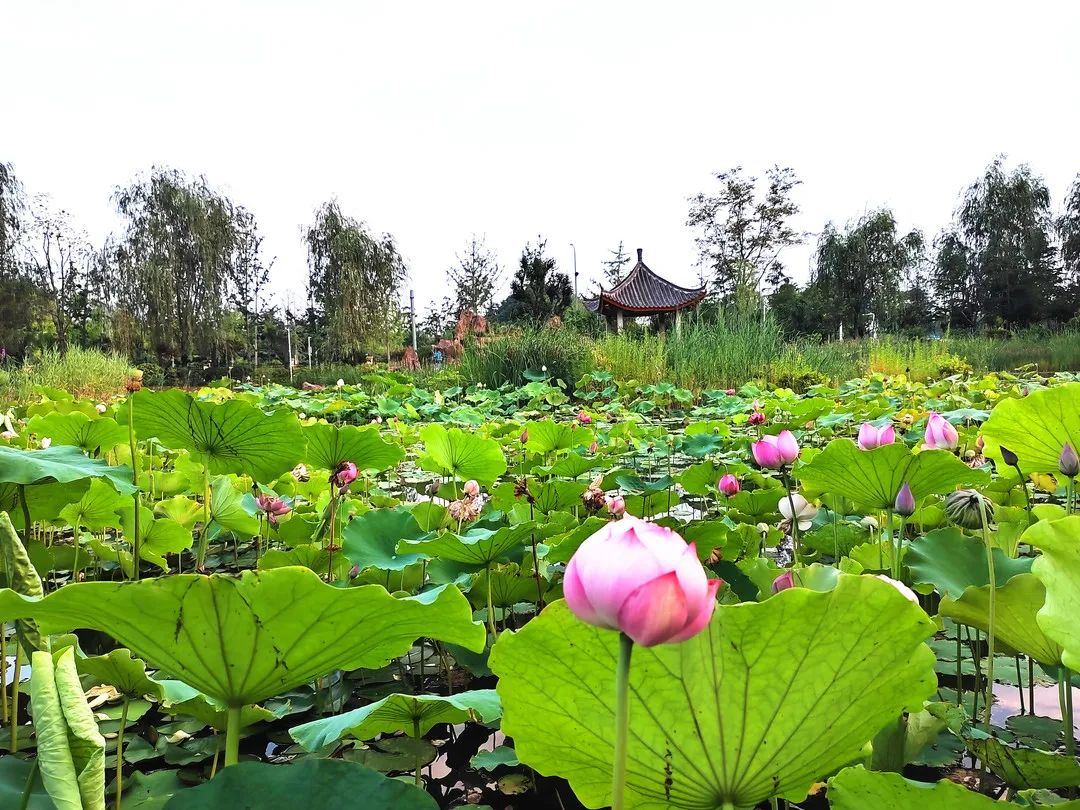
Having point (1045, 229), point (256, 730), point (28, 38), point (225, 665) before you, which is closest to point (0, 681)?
point (256, 730)

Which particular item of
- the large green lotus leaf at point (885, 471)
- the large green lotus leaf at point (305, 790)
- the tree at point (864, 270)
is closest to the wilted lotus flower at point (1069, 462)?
the large green lotus leaf at point (885, 471)

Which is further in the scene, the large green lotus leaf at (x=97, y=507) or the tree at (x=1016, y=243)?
the tree at (x=1016, y=243)

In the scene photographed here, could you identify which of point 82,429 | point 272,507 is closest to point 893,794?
point 272,507

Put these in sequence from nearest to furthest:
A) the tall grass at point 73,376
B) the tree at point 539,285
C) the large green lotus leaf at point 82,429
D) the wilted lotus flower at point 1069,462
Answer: the wilted lotus flower at point 1069,462, the large green lotus leaf at point 82,429, the tall grass at point 73,376, the tree at point 539,285

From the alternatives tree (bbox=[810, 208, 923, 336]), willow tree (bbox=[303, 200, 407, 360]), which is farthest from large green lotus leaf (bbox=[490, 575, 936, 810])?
tree (bbox=[810, 208, 923, 336])

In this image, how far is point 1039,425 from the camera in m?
0.89

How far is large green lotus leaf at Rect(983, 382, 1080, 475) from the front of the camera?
83 centimetres

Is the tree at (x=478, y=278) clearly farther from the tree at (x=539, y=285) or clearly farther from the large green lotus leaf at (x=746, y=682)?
the large green lotus leaf at (x=746, y=682)

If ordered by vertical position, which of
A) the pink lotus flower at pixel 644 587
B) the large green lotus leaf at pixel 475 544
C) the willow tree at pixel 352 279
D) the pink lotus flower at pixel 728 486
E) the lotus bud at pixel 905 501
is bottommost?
the pink lotus flower at pixel 728 486

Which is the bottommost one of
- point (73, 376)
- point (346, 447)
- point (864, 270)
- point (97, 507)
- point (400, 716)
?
point (400, 716)

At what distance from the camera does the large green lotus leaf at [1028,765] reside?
1.57ft

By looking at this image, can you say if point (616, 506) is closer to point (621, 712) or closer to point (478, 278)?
point (621, 712)

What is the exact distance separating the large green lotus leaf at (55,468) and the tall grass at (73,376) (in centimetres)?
703

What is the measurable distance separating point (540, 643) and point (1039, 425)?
2.77ft
